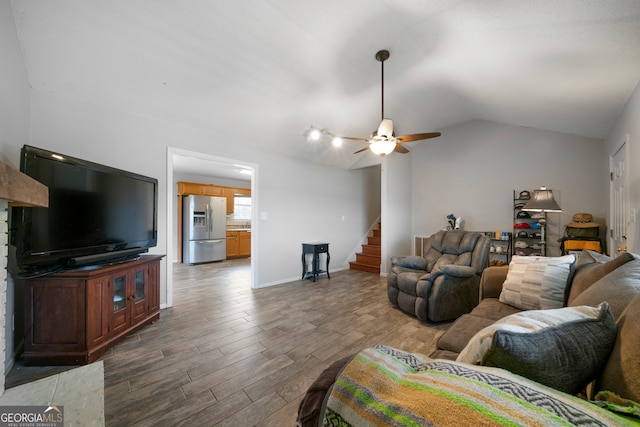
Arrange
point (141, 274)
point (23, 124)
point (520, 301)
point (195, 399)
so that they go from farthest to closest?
1. point (141, 274)
2. point (23, 124)
3. point (520, 301)
4. point (195, 399)

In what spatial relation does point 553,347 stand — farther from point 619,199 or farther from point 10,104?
point 619,199

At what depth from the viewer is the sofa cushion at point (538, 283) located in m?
1.56

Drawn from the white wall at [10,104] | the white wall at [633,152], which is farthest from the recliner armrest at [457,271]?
the white wall at [10,104]

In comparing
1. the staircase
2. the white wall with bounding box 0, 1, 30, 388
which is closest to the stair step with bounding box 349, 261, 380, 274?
the staircase

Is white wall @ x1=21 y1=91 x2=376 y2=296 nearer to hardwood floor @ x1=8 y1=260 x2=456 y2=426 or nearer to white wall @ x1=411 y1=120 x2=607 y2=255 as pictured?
hardwood floor @ x1=8 y1=260 x2=456 y2=426

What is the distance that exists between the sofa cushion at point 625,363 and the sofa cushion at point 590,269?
74 centimetres

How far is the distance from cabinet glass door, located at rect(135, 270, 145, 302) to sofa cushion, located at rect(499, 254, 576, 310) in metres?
3.33

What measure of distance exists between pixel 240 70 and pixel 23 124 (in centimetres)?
198

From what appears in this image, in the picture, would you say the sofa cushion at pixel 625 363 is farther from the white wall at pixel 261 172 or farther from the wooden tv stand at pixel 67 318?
the white wall at pixel 261 172

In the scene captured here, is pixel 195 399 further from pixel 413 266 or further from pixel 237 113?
pixel 237 113

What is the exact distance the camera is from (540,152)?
13.9 feet

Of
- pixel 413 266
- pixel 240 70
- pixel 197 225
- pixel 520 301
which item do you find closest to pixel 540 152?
pixel 413 266

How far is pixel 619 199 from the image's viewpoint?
2.77m

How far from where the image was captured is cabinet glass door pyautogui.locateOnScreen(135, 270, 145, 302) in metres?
2.45
